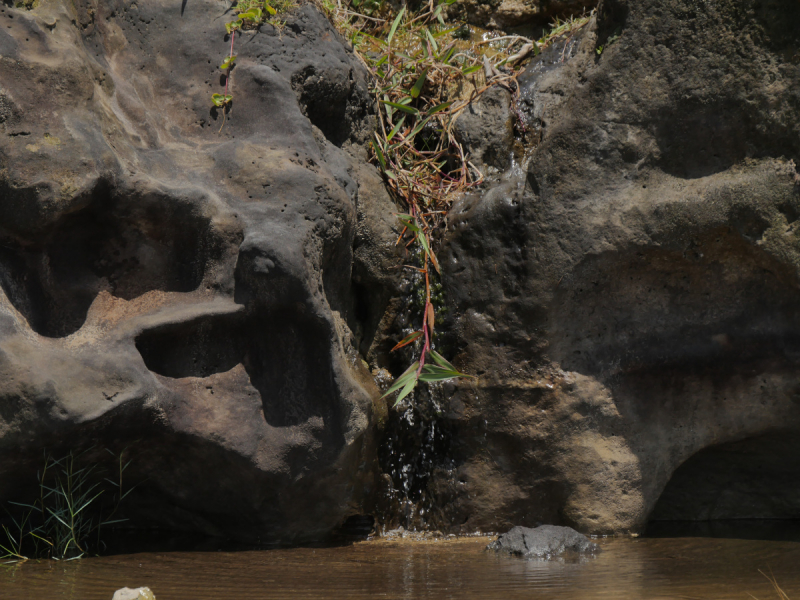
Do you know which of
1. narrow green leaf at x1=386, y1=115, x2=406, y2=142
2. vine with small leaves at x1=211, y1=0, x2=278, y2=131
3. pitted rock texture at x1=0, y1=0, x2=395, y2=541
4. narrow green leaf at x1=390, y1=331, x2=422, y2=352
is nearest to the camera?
pitted rock texture at x1=0, y1=0, x2=395, y2=541

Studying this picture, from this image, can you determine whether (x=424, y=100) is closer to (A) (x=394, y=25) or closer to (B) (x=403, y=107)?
(B) (x=403, y=107)

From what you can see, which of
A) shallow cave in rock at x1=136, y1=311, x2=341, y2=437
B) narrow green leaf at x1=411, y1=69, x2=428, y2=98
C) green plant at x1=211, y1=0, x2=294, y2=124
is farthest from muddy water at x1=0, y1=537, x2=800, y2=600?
narrow green leaf at x1=411, y1=69, x2=428, y2=98

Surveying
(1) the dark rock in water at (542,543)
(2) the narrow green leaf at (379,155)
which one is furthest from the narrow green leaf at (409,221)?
(1) the dark rock in water at (542,543)

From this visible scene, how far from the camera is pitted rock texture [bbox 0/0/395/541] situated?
2799 mm

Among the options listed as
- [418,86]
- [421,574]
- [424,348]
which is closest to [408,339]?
[424,348]

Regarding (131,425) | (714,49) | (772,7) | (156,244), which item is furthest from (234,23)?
(772,7)

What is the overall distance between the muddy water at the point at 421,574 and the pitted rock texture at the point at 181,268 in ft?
1.19

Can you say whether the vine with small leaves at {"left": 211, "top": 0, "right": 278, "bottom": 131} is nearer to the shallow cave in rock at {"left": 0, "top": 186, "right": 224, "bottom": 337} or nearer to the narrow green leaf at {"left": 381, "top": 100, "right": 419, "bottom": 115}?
the shallow cave in rock at {"left": 0, "top": 186, "right": 224, "bottom": 337}

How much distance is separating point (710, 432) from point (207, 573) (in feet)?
7.62

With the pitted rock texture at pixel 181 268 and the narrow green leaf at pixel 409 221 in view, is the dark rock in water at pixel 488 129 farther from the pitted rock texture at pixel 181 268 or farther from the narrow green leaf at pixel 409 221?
the pitted rock texture at pixel 181 268

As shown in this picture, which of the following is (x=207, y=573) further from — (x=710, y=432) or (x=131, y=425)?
(x=710, y=432)

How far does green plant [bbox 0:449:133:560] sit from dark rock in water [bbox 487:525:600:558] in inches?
59.8

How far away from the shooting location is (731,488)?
4035 mm

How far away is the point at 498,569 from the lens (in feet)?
9.14
